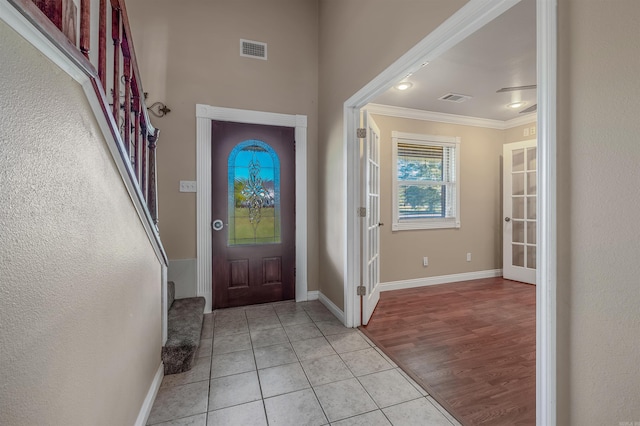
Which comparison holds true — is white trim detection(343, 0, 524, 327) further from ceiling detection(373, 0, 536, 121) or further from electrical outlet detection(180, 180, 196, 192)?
electrical outlet detection(180, 180, 196, 192)

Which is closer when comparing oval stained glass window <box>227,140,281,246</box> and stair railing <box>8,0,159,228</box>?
stair railing <box>8,0,159,228</box>

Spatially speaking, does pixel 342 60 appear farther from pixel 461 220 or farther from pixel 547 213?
pixel 461 220

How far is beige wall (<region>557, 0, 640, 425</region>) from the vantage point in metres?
0.80

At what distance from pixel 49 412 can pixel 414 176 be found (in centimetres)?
386

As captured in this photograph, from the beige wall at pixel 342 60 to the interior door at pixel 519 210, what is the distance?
288 cm

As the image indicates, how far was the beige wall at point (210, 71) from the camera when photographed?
9.18 ft

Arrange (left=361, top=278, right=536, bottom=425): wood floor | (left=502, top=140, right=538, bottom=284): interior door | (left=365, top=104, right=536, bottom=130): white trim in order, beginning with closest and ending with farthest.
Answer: (left=361, top=278, right=536, bottom=425): wood floor → (left=365, top=104, right=536, bottom=130): white trim → (left=502, top=140, right=538, bottom=284): interior door

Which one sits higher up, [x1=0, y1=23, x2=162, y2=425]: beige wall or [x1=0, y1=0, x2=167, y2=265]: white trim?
[x1=0, y1=0, x2=167, y2=265]: white trim

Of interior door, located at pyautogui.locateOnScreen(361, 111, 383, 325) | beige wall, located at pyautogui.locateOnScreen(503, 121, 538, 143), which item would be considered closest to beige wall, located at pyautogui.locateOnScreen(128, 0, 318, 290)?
interior door, located at pyautogui.locateOnScreen(361, 111, 383, 325)

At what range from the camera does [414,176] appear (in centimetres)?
385

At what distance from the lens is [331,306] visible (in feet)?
9.48

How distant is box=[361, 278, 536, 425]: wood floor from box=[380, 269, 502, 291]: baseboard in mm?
113

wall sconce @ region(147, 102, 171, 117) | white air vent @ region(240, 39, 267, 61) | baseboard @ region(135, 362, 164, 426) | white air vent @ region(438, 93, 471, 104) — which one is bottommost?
baseboard @ region(135, 362, 164, 426)

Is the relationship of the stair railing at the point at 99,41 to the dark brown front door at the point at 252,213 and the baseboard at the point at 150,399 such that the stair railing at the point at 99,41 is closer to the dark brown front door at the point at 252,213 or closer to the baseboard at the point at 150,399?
the dark brown front door at the point at 252,213
